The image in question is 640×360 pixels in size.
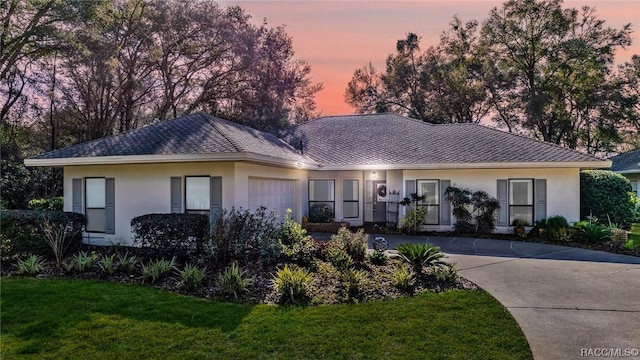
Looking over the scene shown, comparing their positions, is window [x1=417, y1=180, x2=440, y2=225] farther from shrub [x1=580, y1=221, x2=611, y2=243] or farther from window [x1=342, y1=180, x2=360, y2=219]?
shrub [x1=580, y1=221, x2=611, y2=243]

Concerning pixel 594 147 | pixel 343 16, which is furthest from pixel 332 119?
pixel 594 147

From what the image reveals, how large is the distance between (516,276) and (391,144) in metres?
10.3

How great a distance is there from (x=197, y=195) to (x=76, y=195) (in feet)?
14.7

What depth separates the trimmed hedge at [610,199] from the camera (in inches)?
546

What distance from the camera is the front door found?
16484mm

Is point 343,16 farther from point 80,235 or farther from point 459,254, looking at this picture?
point 80,235

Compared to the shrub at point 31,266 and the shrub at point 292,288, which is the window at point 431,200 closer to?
the shrub at point 292,288

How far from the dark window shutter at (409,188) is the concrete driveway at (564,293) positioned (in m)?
3.65

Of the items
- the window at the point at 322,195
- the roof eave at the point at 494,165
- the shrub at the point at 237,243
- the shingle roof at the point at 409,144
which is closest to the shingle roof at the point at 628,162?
the shingle roof at the point at 409,144

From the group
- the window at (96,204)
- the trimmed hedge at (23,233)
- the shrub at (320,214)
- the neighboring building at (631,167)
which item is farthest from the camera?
the neighboring building at (631,167)

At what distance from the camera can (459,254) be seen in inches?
405

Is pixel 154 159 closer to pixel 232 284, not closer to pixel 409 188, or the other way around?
pixel 232 284

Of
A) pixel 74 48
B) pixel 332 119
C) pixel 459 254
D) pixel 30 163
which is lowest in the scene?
pixel 459 254

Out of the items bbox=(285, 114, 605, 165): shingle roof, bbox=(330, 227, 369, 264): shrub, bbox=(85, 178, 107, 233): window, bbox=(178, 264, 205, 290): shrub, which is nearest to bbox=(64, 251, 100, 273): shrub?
bbox=(178, 264, 205, 290): shrub
